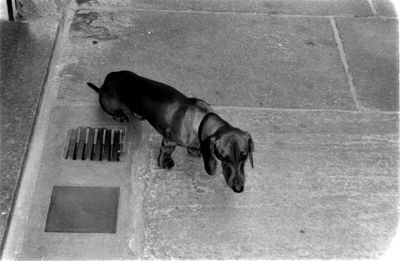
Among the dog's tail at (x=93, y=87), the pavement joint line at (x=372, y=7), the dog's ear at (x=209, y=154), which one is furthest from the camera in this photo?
the pavement joint line at (x=372, y=7)

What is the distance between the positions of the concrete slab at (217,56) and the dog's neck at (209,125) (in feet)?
3.75

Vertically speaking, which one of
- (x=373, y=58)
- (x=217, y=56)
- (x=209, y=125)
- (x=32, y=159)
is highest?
(x=209, y=125)

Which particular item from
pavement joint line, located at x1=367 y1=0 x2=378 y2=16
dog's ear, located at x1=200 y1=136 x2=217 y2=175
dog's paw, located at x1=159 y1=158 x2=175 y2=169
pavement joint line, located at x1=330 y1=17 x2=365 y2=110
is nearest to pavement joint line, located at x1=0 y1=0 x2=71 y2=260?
dog's paw, located at x1=159 y1=158 x2=175 y2=169

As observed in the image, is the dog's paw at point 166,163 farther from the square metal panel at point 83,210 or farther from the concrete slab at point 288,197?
the square metal panel at point 83,210

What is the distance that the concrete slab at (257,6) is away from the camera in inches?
269

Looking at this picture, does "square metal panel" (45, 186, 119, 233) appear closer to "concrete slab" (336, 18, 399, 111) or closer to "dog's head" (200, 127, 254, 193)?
"dog's head" (200, 127, 254, 193)

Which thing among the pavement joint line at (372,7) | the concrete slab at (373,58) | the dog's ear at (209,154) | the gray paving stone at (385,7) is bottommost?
the concrete slab at (373,58)

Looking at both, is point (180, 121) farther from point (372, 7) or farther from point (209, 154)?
point (372, 7)

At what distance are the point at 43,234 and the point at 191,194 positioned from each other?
116cm

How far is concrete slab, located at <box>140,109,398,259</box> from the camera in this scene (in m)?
4.45

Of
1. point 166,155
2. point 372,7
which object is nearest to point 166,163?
point 166,155

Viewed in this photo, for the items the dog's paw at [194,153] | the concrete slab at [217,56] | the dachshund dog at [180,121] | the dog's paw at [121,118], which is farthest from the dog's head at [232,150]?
the concrete slab at [217,56]

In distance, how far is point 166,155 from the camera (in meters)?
4.91

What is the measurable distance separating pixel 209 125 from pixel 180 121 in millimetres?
312
